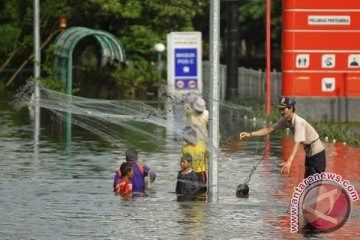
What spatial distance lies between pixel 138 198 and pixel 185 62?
18741 millimetres

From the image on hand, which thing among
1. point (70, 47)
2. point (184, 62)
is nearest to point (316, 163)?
point (184, 62)

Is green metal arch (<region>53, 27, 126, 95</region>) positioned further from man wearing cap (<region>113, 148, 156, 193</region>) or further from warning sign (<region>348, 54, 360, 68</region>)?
man wearing cap (<region>113, 148, 156, 193</region>)

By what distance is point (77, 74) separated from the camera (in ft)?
205

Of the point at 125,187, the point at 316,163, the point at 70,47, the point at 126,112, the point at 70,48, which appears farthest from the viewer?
the point at 70,47

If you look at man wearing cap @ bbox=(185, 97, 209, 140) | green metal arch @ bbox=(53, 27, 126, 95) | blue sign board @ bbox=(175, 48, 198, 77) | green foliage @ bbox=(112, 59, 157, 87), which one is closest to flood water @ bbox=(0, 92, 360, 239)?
man wearing cap @ bbox=(185, 97, 209, 140)

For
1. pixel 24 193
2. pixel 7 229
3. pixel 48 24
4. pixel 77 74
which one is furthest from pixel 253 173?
pixel 77 74

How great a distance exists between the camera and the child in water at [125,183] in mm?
17641

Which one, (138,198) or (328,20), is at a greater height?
(328,20)

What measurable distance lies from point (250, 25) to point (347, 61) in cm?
4323

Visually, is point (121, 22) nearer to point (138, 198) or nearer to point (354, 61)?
point (354, 61)

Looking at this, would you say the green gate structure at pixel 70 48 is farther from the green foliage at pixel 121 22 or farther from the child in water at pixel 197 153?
the child in water at pixel 197 153

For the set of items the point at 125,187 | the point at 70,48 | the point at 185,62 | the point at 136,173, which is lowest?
the point at 125,187

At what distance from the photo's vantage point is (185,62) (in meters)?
35.9

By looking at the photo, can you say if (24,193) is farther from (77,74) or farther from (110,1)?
(77,74)
